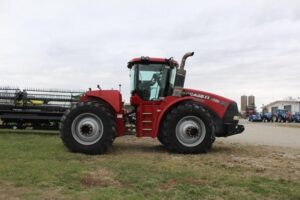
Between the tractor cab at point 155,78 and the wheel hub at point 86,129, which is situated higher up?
the tractor cab at point 155,78

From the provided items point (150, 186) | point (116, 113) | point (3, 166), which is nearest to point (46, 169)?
point (3, 166)

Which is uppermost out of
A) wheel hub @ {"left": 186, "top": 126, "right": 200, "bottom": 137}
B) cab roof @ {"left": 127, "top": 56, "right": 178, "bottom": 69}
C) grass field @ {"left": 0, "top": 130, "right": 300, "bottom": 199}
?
cab roof @ {"left": 127, "top": 56, "right": 178, "bottom": 69}

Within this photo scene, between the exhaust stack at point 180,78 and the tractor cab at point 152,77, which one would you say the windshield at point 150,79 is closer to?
the tractor cab at point 152,77

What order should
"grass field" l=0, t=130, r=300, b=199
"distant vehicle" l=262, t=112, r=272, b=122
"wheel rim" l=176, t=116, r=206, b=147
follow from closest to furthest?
1. "grass field" l=0, t=130, r=300, b=199
2. "wheel rim" l=176, t=116, r=206, b=147
3. "distant vehicle" l=262, t=112, r=272, b=122

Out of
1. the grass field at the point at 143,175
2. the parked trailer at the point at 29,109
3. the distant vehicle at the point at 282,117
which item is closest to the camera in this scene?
the grass field at the point at 143,175

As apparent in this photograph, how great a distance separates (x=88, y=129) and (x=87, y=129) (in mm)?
25

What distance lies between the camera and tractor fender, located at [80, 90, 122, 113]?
11910mm

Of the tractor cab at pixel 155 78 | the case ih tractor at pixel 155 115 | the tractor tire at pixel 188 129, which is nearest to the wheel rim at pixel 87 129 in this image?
the case ih tractor at pixel 155 115

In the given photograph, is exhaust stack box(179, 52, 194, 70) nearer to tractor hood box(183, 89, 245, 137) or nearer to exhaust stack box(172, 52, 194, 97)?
exhaust stack box(172, 52, 194, 97)

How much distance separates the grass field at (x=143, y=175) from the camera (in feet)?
22.1

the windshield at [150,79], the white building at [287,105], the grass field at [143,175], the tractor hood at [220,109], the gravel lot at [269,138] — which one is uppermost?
the white building at [287,105]

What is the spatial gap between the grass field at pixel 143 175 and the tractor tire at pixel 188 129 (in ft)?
1.34

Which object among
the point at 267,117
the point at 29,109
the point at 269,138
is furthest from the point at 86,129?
the point at 267,117

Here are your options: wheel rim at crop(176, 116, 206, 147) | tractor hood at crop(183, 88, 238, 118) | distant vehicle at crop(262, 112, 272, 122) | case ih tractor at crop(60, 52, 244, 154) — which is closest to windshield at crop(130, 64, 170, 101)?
case ih tractor at crop(60, 52, 244, 154)
